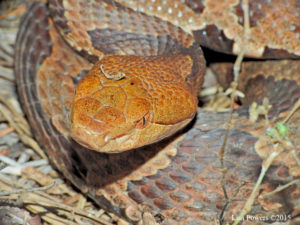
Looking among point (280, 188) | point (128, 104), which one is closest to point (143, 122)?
point (128, 104)

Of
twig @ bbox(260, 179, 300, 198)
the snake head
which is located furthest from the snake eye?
twig @ bbox(260, 179, 300, 198)

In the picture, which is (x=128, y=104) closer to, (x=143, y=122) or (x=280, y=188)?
(x=143, y=122)

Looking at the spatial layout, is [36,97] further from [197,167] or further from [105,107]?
[197,167]

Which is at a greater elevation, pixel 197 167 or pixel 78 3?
pixel 78 3

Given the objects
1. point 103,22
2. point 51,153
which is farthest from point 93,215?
point 103,22

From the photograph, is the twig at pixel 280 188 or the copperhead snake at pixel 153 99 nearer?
the twig at pixel 280 188

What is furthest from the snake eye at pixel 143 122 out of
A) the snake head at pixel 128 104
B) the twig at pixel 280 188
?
the twig at pixel 280 188

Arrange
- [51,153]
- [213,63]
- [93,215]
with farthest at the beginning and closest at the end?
[213,63] → [51,153] → [93,215]

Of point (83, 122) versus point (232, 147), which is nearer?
point (83, 122)

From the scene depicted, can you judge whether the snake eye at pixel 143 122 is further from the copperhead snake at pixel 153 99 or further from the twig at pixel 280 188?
the twig at pixel 280 188
